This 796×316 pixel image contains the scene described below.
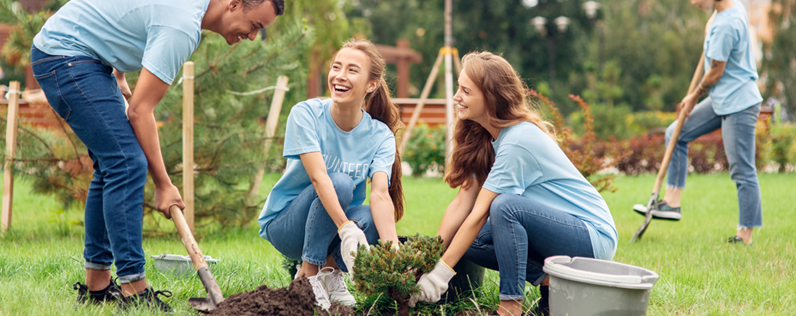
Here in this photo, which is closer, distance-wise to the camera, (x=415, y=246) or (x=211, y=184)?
(x=415, y=246)

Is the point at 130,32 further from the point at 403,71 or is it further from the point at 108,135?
the point at 403,71

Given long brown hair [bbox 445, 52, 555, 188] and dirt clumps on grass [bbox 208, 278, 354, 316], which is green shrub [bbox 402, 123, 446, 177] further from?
dirt clumps on grass [bbox 208, 278, 354, 316]

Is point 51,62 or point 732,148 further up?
Answer: point 51,62

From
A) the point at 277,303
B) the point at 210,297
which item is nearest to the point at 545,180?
the point at 277,303

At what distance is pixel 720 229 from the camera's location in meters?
4.67

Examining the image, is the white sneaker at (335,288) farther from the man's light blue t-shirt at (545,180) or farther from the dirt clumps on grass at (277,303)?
Answer: the man's light blue t-shirt at (545,180)

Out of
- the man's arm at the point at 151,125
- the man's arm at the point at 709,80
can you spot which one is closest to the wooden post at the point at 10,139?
the man's arm at the point at 151,125

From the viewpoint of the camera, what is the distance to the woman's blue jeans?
88.4 inches

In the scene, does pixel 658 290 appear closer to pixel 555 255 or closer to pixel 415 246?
pixel 555 255

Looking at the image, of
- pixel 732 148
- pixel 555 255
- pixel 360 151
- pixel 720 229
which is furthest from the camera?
pixel 720 229

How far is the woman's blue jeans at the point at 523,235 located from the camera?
88.4 inches

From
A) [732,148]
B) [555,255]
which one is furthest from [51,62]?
[732,148]

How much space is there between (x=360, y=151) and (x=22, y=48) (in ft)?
9.56

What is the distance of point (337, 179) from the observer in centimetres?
245
